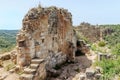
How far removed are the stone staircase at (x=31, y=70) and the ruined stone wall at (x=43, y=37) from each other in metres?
0.55

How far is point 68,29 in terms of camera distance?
18.1m

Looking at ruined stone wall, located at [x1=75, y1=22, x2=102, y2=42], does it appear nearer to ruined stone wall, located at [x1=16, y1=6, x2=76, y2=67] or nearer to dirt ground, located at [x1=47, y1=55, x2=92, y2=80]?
dirt ground, located at [x1=47, y1=55, x2=92, y2=80]

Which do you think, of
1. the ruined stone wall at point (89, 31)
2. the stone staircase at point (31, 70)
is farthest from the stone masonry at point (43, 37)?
the ruined stone wall at point (89, 31)

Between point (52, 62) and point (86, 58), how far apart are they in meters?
4.72

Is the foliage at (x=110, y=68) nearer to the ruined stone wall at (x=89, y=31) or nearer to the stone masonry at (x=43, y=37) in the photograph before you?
the stone masonry at (x=43, y=37)

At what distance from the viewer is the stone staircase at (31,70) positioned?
12516mm

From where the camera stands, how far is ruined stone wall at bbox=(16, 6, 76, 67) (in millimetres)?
13977

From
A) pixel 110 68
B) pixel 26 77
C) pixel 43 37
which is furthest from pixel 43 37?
pixel 110 68

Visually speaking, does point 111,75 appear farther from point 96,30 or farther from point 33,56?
point 96,30

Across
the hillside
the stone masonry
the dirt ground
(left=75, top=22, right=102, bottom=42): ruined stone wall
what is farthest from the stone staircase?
(left=75, top=22, right=102, bottom=42): ruined stone wall

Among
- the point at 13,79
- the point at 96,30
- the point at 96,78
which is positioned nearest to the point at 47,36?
the point at 13,79

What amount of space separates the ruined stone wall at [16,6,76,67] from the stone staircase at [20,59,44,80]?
551mm

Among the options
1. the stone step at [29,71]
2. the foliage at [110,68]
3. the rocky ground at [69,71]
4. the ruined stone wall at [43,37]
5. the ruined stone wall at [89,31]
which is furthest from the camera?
the ruined stone wall at [89,31]

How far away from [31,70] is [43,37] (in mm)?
2454
